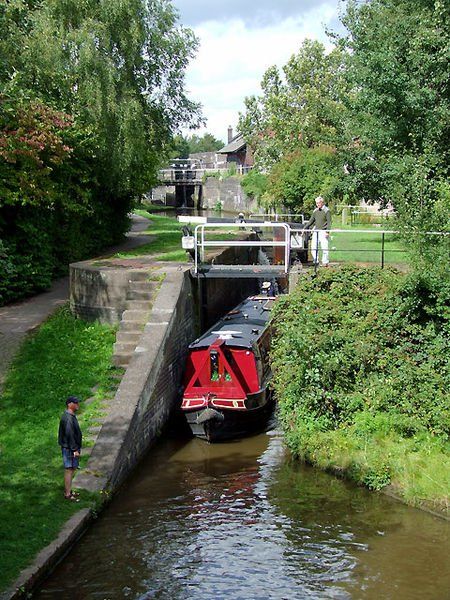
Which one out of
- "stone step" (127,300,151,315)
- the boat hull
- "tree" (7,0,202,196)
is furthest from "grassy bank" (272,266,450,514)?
"tree" (7,0,202,196)

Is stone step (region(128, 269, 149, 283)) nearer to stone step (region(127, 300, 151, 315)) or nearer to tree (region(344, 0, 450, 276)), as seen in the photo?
stone step (region(127, 300, 151, 315))

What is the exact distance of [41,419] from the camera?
1309 cm

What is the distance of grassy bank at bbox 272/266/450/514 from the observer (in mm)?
12211

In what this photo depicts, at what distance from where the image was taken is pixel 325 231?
16281 millimetres

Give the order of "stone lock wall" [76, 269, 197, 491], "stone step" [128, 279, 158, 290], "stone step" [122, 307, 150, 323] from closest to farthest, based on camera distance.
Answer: "stone lock wall" [76, 269, 197, 491] → "stone step" [122, 307, 150, 323] → "stone step" [128, 279, 158, 290]

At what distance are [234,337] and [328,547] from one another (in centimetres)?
622

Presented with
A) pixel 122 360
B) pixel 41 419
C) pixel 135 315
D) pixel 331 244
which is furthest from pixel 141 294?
pixel 331 244

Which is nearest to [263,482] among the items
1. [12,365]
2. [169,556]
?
[169,556]

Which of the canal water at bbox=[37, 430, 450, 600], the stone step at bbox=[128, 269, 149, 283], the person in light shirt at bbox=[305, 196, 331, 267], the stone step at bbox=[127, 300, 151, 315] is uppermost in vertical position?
the person in light shirt at bbox=[305, 196, 331, 267]

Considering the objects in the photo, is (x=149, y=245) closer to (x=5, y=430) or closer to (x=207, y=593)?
(x=5, y=430)

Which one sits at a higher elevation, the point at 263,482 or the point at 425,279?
the point at 425,279

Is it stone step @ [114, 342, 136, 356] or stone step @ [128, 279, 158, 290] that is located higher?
stone step @ [128, 279, 158, 290]

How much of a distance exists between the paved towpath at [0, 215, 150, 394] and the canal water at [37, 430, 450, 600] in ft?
15.2

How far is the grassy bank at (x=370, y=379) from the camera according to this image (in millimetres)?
12211
